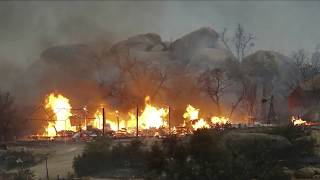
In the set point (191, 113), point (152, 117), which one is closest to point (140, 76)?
point (191, 113)

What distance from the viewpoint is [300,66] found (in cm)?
7875

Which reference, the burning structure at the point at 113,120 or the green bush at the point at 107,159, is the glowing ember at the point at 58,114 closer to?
the burning structure at the point at 113,120

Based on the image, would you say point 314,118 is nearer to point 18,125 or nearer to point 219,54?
point 219,54

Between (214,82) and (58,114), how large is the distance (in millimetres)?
21043

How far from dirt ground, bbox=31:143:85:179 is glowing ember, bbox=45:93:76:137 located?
365 inches

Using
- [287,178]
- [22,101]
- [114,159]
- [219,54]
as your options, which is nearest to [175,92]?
[219,54]

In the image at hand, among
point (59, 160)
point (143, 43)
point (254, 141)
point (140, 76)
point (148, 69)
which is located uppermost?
point (143, 43)

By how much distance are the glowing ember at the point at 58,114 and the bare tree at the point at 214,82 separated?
18.0 m

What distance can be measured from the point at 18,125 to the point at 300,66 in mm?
40604

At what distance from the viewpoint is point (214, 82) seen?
230ft

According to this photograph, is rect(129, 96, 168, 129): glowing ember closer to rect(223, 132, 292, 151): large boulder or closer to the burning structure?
the burning structure

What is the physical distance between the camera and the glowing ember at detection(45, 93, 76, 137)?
57662mm

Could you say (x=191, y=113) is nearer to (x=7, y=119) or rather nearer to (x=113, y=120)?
(x=113, y=120)

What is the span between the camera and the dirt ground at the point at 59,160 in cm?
3628
